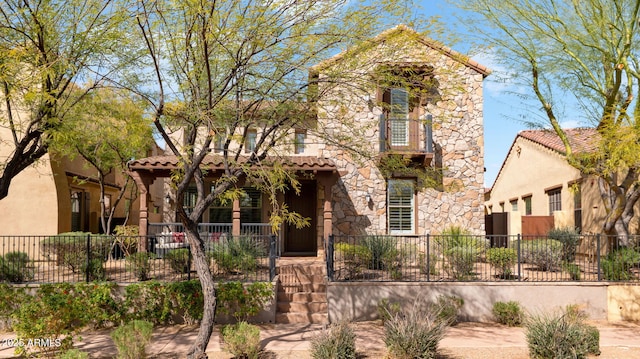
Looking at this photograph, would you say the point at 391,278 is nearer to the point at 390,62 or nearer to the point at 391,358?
the point at 391,358

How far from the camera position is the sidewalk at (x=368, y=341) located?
8297 millimetres

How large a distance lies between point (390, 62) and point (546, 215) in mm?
13847

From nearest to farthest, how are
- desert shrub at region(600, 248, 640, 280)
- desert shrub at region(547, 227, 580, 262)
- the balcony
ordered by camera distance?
desert shrub at region(600, 248, 640, 280) < desert shrub at region(547, 227, 580, 262) < the balcony

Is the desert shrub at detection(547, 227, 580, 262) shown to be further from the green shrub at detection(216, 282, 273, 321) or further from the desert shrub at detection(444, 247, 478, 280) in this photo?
the green shrub at detection(216, 282, 273, 321)

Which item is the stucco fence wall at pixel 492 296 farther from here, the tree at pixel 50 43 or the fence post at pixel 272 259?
the tree at pixel 50 43

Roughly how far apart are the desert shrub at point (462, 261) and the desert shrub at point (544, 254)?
1974 millimetres

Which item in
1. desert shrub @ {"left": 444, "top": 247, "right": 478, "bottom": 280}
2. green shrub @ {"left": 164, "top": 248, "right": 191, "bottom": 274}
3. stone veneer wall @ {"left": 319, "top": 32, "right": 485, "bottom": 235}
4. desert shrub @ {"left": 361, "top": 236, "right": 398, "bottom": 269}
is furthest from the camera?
stone veneer wall @ {"left": 319, "top": 32, "right": 485, "bottom": 235}

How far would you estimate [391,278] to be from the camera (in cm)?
1141

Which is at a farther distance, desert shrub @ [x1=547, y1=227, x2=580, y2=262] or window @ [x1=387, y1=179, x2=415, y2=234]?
window @ [x1=387, y1=179, x2=415, y2=234]

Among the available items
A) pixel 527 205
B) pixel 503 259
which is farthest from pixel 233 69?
Result: pixel 527 205

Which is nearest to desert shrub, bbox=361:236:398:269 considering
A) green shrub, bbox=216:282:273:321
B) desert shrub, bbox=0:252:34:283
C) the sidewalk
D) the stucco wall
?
the stucco wall

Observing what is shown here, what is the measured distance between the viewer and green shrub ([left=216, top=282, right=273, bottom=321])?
10312mm

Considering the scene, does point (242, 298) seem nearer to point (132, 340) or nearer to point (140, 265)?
point (140, 265)

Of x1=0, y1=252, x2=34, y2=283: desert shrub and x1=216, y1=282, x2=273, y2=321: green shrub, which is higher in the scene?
x1=0, y1=252, x2=34, y2=283: desert shrub
